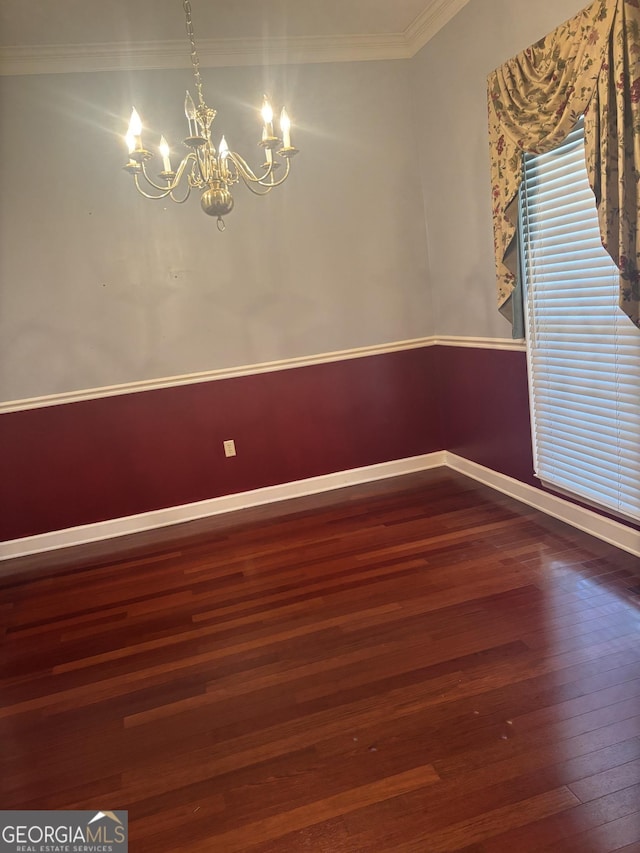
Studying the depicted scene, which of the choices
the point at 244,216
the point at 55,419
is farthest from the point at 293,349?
the point at 55,419

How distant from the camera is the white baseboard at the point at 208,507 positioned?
3.63m

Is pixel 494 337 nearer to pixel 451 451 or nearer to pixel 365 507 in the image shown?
pixel 451 451

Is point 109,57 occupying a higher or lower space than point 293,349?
higher

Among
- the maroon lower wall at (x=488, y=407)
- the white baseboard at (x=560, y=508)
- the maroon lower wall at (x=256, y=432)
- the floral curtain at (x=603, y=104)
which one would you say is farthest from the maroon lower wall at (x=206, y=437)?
the floral curtain at (x=603, y=104)

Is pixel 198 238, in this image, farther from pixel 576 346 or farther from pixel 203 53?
pixel 576 346

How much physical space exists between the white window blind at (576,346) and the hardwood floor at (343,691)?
369mm

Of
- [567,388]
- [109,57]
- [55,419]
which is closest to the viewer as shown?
[567,388]

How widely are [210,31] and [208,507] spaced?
278 cm

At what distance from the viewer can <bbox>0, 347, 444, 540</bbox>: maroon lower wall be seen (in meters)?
3.59

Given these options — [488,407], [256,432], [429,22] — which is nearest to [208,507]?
[256,432]

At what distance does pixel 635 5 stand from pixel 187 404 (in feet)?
9.54

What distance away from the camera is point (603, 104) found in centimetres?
221

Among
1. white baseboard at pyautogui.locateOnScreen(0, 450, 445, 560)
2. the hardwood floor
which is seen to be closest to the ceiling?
white baseboard at pyautogui.locateOnScreen(0, 450, 445, 560)

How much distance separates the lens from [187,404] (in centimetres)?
377
